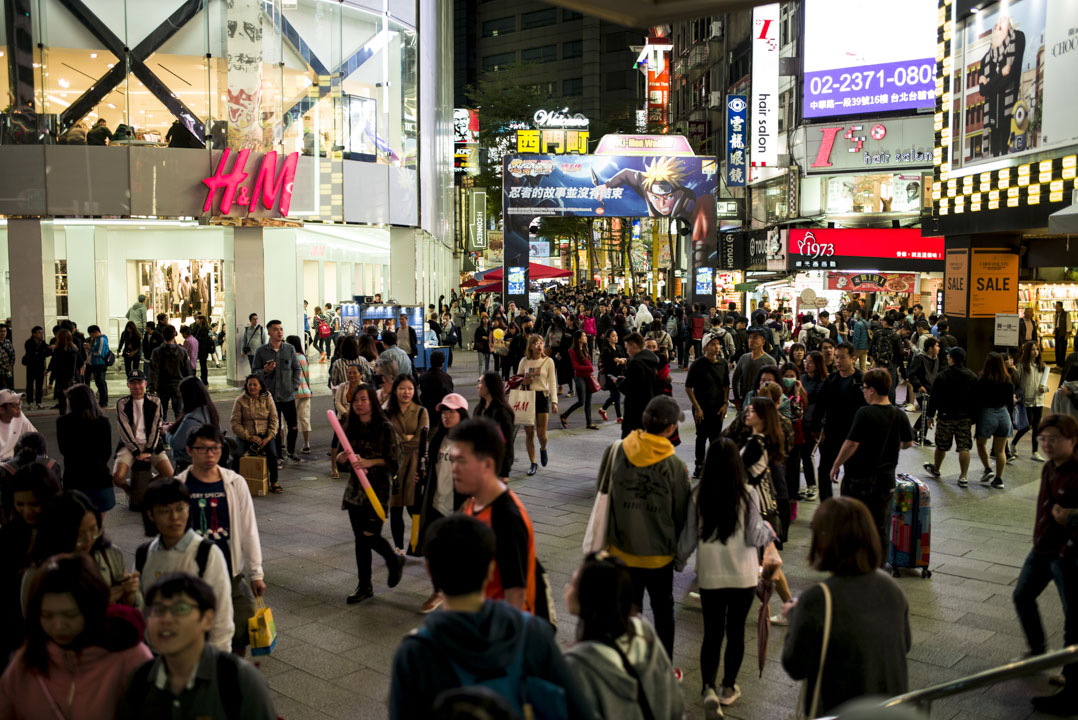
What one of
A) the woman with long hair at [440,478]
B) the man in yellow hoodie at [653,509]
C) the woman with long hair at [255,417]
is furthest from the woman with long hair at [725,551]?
the woman with long hair at [255,417]

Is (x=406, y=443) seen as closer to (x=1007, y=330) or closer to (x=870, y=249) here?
(x=1007, y=330)

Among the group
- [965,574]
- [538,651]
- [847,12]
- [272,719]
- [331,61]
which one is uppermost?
[847,12]

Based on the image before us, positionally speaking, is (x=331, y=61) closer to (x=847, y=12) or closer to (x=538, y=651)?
(x=847, y=12)

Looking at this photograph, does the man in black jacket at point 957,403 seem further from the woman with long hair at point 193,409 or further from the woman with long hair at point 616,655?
the woman with long hair at point 616,655

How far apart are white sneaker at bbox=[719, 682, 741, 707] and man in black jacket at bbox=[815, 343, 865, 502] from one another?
14.1ft

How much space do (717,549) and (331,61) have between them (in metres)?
22.1

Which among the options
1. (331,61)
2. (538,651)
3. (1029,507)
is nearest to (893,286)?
(331,61)

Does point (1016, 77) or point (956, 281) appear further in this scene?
point (956, 281)

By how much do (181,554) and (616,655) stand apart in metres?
2.40

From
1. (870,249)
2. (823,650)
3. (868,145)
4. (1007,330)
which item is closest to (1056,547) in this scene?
(823,650)

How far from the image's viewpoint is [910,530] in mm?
8070

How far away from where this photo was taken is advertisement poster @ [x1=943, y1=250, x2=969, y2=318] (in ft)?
68.9

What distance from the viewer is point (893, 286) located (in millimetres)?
33781

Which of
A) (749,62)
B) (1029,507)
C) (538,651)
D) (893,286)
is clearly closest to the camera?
(538,651)
